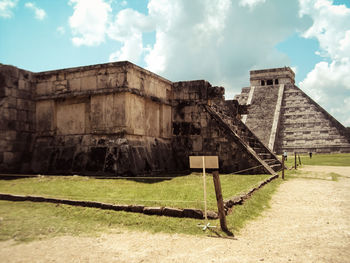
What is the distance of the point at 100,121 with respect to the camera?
9117mm

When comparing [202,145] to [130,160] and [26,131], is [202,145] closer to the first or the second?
[130,160]

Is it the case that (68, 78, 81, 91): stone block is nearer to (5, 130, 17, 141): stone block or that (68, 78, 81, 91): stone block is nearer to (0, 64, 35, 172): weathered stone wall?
(0, 64, 35, 172): weathered stone wall

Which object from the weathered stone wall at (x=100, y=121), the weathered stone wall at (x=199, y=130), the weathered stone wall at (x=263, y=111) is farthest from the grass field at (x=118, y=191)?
the weathered stone wall at (x=263, y=111)

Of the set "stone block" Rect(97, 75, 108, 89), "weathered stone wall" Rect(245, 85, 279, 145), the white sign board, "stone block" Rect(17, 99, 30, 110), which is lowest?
the white sign board

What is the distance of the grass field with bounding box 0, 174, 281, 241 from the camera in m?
4.07

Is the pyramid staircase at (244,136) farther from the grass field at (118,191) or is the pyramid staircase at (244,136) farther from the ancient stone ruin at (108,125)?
the grass field at (118,191)

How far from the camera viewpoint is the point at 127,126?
29.1ft

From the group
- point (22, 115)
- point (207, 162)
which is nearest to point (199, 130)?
point (22, 115)

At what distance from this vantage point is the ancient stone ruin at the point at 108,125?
8.93m

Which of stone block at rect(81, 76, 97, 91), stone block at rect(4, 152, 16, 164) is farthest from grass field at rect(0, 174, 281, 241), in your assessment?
stone block at rect(81, 76, 97, 91)

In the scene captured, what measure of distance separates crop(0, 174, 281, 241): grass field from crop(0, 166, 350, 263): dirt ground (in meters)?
0.26

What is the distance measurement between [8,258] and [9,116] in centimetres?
756

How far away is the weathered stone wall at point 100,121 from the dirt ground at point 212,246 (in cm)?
483

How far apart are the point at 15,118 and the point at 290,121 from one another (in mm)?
30532
